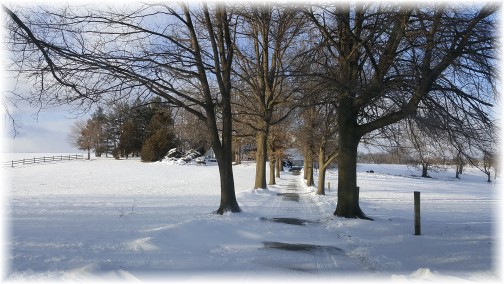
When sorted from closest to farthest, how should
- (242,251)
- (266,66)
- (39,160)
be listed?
(242,251)
(266,66)
(39,160)

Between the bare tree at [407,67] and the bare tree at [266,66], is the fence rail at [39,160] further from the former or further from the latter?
the bare tree at [407,67]

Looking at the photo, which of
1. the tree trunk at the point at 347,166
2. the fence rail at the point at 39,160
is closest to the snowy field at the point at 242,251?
the tree trunk at the point at 347,166

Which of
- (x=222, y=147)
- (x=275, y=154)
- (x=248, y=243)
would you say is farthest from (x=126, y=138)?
(x=248, y=243)

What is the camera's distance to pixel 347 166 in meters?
13.3

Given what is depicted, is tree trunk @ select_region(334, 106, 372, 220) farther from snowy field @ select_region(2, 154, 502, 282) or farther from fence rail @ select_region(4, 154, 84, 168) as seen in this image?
fence rail @ select_region(4, 154, 84, 168)

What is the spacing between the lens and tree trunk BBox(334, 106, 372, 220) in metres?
13.1

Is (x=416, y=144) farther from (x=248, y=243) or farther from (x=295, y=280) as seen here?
(x=295, y=280)

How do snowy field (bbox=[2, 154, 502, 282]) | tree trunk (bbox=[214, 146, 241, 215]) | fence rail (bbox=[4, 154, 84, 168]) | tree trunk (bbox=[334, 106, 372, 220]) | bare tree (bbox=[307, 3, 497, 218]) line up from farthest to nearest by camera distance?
fence rail (bbox=[4, 154, 84, 168]) → tree trunk (bbox=[214, 146, 241, 215]) → tree trunk (bbox=[334, 106, 372, 220]) → bare tree (bbox=[307, 3, 497, 218]) → snowy field (bbox=[2, 154, 502, 282])

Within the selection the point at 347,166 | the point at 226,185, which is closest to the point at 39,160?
the point at 226,185

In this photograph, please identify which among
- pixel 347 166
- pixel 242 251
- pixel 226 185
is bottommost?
pixel 242 251

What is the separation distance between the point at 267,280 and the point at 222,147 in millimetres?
8013

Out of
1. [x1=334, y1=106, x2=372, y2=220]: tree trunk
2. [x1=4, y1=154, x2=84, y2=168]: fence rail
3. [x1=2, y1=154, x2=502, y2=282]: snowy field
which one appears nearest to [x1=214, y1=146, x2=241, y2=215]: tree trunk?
[x1=2, y1=154, x2=502, y2=282]: snowy field

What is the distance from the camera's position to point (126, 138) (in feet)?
248

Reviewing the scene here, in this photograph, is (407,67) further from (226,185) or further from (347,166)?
(226,185)
